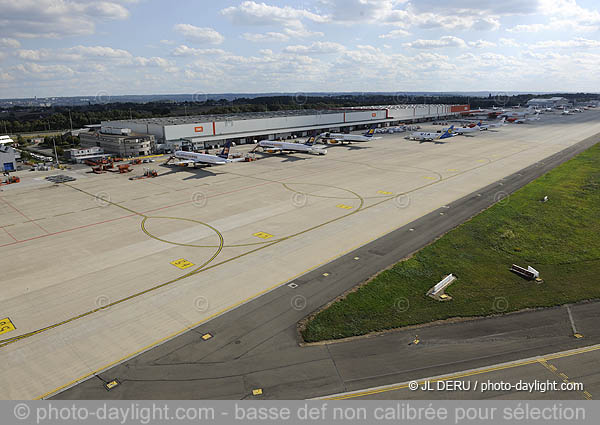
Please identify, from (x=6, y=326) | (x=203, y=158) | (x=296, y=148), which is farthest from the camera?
(x=296, y=148)

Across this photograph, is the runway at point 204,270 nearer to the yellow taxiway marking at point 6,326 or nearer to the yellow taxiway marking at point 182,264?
the yellow taxiway marking at point 182,264

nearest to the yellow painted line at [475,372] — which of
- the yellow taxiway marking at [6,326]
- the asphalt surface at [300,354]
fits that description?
the asphalt surface at [300,354]

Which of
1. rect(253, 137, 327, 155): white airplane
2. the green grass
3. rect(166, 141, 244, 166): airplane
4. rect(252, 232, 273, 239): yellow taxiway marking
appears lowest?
the green grass

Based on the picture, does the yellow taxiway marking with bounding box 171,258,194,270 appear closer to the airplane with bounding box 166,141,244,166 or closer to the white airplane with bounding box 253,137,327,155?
the airplane with bounding box 166,141,244,166

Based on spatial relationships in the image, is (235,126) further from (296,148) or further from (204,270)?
(204,270)

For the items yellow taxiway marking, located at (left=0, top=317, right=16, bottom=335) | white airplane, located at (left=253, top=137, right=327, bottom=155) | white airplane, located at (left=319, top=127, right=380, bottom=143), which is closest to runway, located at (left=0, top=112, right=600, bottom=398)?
yellow taxiway marking, located at (left=0, top=317, right=16, bottom=335)

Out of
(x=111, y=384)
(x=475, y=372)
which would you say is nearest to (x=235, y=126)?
(x=111, y=384)
